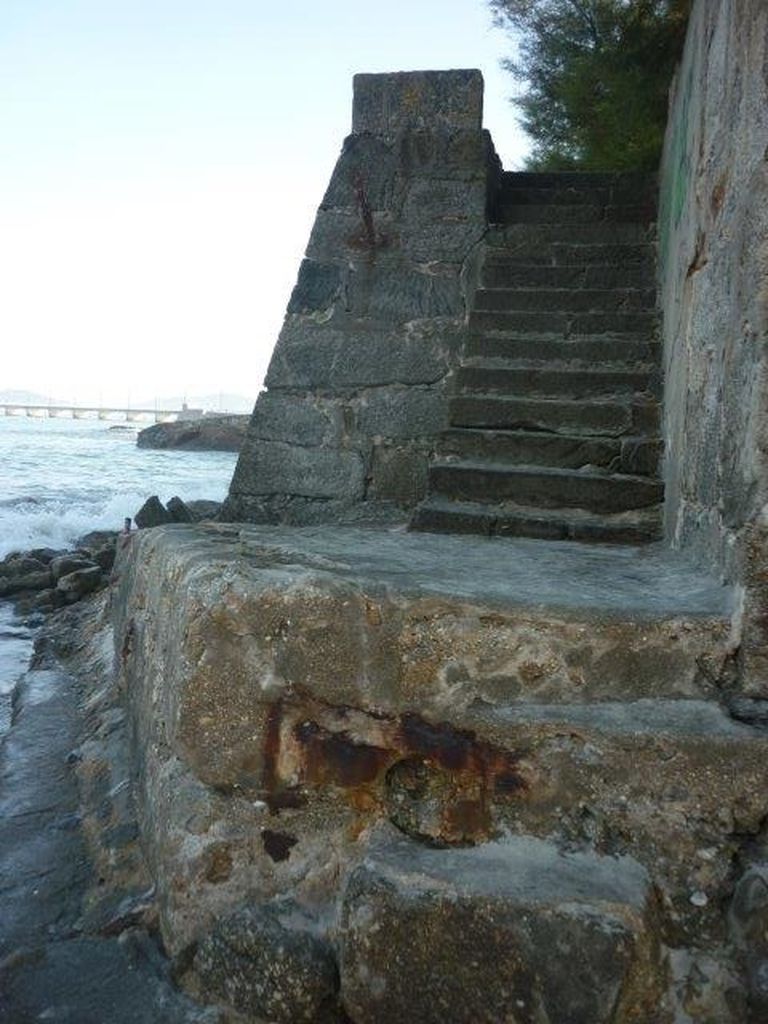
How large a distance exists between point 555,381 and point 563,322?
506 mm

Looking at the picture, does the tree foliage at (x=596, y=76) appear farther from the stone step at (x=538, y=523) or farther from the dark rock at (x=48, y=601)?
the dark rock at (x=48, y=601)

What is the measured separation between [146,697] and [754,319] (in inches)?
70.9

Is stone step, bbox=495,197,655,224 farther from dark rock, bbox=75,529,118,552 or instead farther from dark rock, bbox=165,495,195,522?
dark rock, bbox=75,529,118,552

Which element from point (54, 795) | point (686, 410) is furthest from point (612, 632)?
point (54, 795)

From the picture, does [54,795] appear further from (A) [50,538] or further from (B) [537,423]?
(A) [50,538]

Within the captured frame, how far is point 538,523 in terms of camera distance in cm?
313

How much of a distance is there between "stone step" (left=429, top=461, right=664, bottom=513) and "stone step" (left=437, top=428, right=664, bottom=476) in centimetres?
6

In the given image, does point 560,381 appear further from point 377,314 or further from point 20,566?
point 20,566

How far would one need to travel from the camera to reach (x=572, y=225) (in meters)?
4.97

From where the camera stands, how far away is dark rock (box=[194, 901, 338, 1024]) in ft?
5.38

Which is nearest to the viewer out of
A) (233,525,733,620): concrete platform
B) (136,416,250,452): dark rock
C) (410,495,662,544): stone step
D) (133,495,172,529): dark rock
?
(233,525,733,620): concrete platform

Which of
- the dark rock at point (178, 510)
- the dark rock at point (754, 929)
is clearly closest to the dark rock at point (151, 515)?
the dark rock at point (178, 510)

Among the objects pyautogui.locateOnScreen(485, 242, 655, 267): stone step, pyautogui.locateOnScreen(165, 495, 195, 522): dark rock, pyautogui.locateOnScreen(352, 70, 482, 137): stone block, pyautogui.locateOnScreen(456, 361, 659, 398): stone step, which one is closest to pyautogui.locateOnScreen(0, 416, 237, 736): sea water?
pyautogui.locateOnScreen(165, 495, 195, 522): dark rock

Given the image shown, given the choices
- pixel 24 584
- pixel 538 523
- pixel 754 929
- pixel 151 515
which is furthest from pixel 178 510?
pixel 754 929
